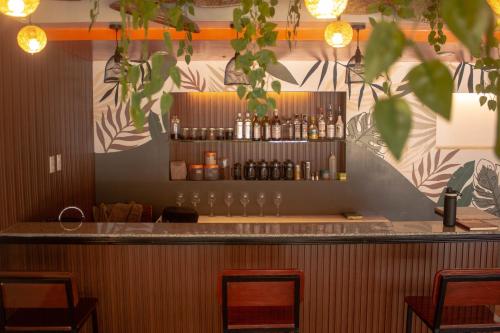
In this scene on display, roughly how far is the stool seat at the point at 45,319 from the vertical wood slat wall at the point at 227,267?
1.60 feet

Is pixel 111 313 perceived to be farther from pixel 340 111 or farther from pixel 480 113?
pixel 480 113

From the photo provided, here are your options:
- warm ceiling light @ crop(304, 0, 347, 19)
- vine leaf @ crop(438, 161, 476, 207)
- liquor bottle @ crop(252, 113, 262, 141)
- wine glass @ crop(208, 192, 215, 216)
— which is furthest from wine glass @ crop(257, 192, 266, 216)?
warm ceiling light @ crop(304, 0, 347, 19)

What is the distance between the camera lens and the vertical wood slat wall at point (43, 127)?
332 cm

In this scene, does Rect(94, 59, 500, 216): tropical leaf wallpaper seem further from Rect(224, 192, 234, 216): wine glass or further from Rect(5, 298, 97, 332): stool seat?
Rect(5, 298, 97, 332): stool seat

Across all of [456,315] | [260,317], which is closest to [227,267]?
[260,317]

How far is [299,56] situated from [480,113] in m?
2.28

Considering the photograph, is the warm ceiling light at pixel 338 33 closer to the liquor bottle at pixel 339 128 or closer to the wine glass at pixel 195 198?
the liquor bottle at pixel 339 128

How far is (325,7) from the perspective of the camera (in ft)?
6.88

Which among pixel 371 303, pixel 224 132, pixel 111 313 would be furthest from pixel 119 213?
pixel 371 303

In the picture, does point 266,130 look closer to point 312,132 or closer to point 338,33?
point 312,132

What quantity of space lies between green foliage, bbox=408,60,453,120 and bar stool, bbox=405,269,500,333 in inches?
86.8

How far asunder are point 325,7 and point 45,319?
6.73ft

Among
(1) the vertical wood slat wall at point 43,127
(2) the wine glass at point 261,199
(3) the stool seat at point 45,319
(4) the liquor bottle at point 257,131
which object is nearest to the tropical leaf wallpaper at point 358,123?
(1) the vertical wood slat wall at point 43,127

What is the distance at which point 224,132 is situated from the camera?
532 cm
